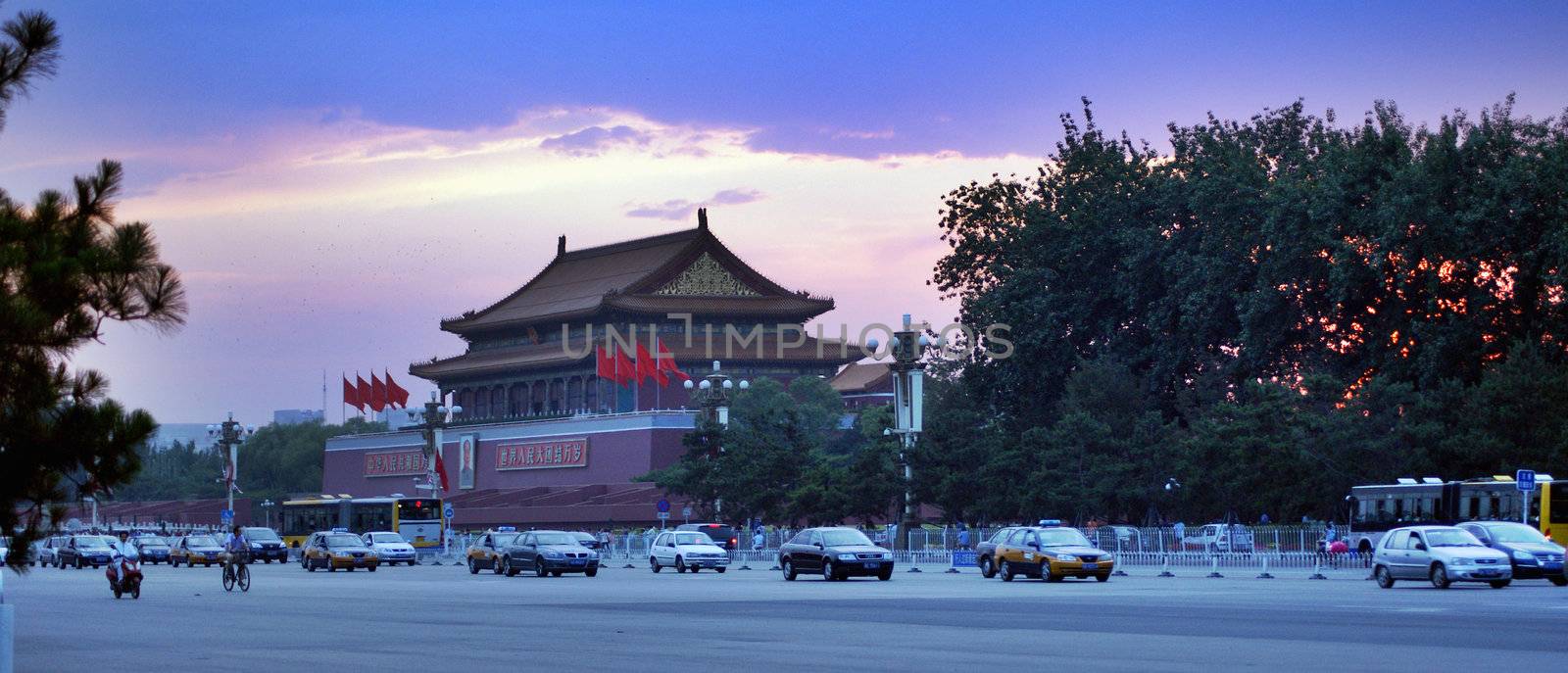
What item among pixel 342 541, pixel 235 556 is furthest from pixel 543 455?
pixel 235 556

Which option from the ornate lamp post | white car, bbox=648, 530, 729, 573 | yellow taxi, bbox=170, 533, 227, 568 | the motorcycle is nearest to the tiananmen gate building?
yellow taxi, bbox=170, 533, 227, 568

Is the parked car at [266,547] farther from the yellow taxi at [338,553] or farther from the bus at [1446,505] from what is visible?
the bus at [1446,505]

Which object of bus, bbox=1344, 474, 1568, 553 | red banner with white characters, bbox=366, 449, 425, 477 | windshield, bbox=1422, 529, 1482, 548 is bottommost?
windshield, bbox=1422, 529, 1482, 548

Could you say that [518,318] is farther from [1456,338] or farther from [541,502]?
[1456,338]

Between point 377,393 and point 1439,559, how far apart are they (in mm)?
64095

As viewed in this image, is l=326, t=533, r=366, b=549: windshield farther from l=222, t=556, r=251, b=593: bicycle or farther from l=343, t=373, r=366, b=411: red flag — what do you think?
l=343, t=373, r=366, b=411: red flag

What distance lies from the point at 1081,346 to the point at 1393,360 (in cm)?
1339

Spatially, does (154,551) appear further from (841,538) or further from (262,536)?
(841,538)

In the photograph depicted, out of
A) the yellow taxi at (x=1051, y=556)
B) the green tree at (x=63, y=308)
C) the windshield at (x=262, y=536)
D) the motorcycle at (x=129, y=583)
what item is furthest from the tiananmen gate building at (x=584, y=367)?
the green tree at (x=63, y=308)

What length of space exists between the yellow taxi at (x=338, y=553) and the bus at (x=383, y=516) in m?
14.3

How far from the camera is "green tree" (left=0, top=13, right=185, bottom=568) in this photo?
1294 cm

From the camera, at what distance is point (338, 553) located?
49156 millimetres

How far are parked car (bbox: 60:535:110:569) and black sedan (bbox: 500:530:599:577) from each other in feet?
62.5

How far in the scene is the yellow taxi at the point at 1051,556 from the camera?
115 ft
